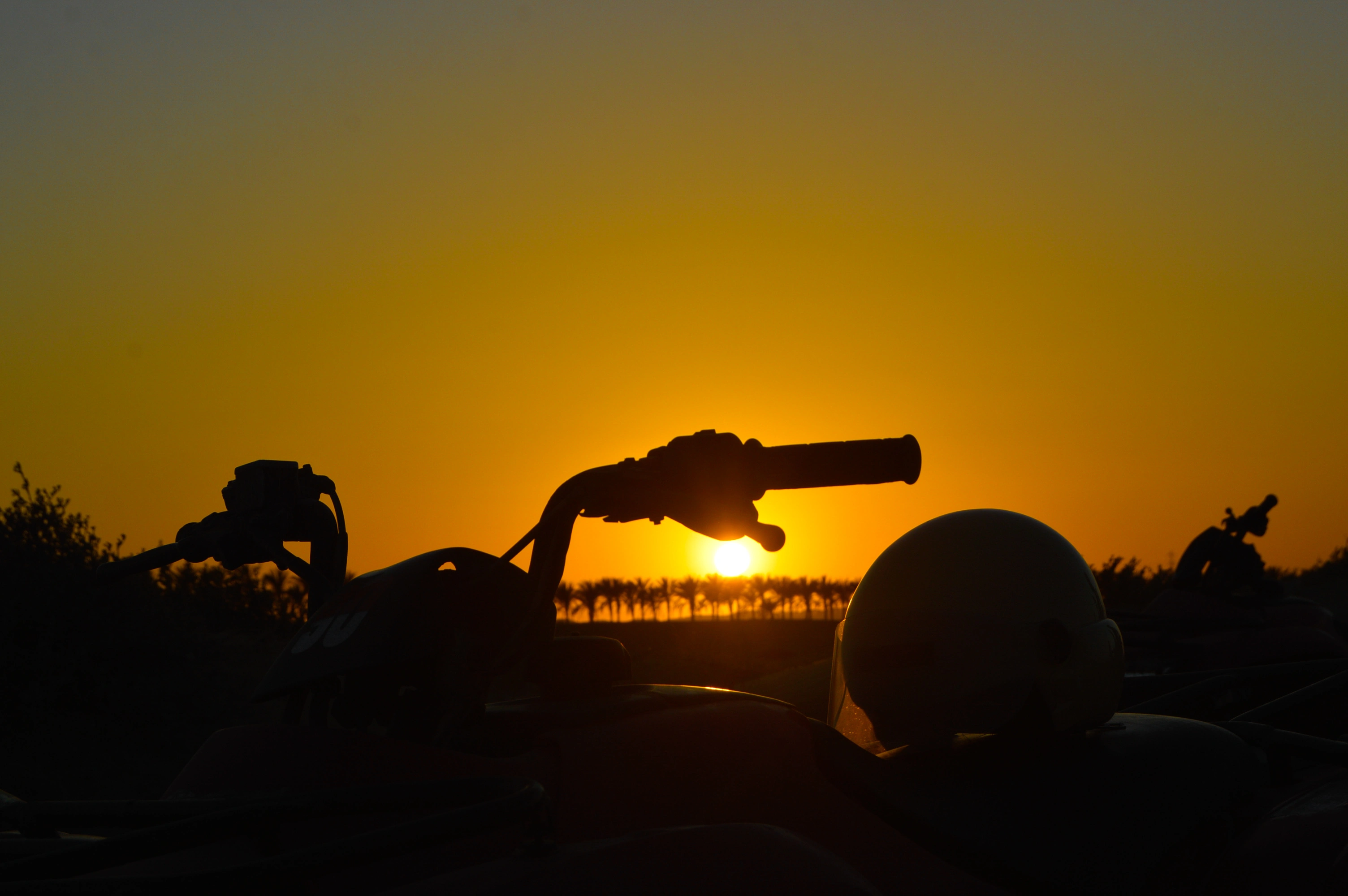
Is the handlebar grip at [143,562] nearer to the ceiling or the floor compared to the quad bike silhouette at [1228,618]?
nearer to the ceiling

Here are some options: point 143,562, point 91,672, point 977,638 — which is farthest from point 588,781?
point 91,672

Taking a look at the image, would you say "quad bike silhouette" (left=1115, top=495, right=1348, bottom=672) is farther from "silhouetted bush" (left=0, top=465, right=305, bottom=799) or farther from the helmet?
"silhouetted bush" (left=0, top=465, right=305, bottom=799)

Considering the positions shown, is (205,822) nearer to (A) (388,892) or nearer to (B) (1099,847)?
(A) (388,892)

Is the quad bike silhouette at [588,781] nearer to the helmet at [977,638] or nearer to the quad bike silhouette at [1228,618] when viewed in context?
the helmet at [977,638]

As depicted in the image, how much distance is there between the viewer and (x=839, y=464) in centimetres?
221

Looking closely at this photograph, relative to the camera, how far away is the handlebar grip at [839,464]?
218 cm

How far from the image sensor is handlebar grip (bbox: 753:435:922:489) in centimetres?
218

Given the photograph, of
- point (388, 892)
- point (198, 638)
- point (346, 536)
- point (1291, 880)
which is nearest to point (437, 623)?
point (388, 892)

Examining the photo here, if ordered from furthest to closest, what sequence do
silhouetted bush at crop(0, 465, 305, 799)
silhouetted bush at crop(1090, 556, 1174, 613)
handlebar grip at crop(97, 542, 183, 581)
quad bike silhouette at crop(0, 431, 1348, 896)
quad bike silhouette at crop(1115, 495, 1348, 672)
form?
silhouetted bush at crop(1090, 556, 1174, 613)
silhouetted bush at crop(0, 465, 305, 799)
quad bike silhouette at crop(1115, 495, 1348, 672)
handlebar grip at crop(97, 542, 183, 581)
quad bike silhouette at crop(0, 431, 1348, 896)

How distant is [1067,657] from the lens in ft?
8.70

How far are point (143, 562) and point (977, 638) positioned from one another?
212 cm

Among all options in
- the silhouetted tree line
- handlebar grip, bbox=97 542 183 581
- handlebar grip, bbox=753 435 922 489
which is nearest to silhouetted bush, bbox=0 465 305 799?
the silhouetted tree line

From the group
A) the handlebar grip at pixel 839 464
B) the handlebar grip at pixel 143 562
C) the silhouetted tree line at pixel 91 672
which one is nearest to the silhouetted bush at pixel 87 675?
the silhouetted tree line at pixel 91 672

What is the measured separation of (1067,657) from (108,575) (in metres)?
2.49
